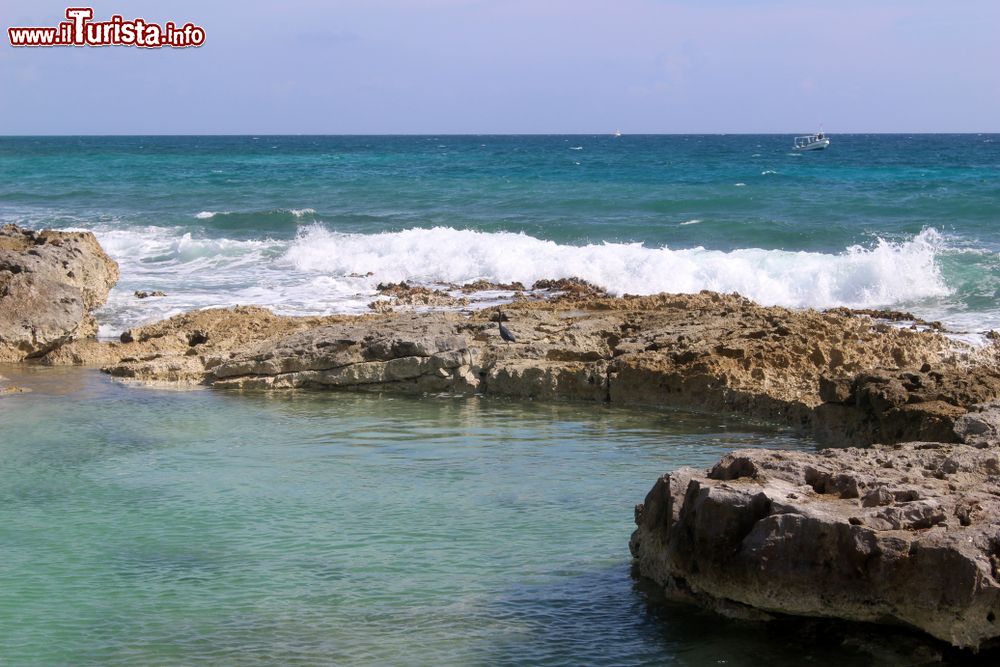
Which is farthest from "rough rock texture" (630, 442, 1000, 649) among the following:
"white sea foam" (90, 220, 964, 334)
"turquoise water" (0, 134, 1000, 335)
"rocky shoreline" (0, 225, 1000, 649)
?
"white sea foam" (90, 220, 964, 334)

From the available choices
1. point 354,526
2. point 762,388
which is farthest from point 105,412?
point 762,388

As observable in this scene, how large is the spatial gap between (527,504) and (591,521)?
1.68ft

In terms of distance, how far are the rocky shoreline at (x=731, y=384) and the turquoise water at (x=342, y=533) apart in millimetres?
350

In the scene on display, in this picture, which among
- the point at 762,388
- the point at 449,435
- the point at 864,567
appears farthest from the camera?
the point at 762,388

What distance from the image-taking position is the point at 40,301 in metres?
12.4

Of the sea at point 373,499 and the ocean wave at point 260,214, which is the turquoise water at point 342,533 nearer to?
the sea at point 373,499

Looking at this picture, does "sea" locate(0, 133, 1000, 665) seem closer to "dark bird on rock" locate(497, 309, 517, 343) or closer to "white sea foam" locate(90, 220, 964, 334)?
"white sea foam" locate(90, 220, 964, 334)

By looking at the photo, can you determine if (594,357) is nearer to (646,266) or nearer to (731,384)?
(731,384)

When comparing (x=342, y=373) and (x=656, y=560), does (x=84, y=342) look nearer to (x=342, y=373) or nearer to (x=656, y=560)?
(x=342, y=373)

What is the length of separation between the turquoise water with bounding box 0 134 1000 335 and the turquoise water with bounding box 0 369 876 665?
5692 mm

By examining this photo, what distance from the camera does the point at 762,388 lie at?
31.7 ft

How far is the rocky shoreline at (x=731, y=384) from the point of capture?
4.71 m

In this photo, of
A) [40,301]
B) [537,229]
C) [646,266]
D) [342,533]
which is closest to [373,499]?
[342,533]

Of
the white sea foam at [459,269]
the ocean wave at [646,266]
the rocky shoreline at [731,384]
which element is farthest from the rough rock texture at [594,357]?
the ocean wave at [646,266]
